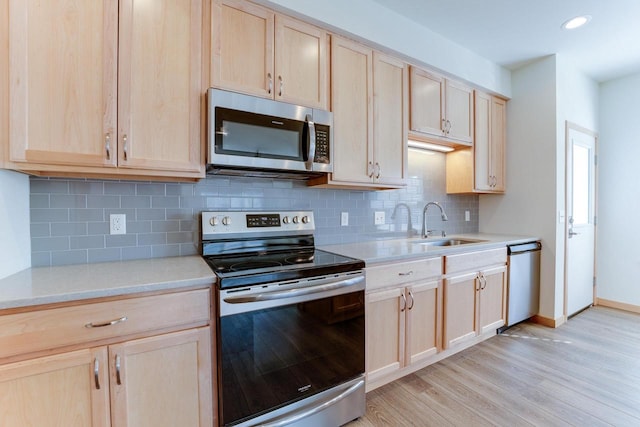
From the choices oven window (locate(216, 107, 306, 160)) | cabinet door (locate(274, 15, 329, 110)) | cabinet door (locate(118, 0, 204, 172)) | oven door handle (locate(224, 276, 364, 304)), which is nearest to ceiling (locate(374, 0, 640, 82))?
cabinet door (locate(274, 15, 329, 110))

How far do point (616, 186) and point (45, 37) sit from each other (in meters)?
5.07

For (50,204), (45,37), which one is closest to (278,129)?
(45,37)

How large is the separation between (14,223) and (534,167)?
401 centimetres

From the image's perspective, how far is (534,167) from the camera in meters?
3.01

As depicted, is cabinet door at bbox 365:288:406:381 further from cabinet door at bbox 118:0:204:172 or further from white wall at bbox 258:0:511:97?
white wall at bbox 258:0:511:97

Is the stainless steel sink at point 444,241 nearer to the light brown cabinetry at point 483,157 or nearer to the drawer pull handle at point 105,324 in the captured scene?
the light brown cabinetry at point 483,157

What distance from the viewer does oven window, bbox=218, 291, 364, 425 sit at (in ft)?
4.23

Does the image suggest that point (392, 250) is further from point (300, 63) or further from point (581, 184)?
point (581, 184)

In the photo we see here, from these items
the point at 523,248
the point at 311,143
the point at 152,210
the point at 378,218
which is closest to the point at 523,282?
the point at 523,248

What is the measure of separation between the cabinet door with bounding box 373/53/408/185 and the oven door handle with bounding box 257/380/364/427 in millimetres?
1369

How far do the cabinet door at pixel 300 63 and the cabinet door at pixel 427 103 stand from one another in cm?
86

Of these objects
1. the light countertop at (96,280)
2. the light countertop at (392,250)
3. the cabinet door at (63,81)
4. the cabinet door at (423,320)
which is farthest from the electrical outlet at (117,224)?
the cabinet door at (423,320)

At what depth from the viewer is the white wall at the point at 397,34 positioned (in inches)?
73.4

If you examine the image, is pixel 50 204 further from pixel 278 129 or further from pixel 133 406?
pixel 278 129
